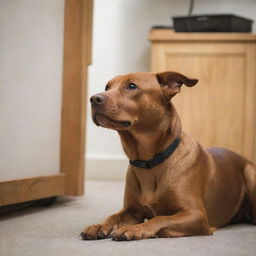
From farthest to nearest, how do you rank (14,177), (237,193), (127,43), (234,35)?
(127,43) < (234,35) < (14,177) < (237,193)

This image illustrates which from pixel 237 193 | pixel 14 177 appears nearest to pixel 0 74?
pixel 14 177

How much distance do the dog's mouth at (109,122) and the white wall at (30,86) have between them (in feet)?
2.02

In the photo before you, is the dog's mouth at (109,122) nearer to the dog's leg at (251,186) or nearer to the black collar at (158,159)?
the black collar at (158,159)

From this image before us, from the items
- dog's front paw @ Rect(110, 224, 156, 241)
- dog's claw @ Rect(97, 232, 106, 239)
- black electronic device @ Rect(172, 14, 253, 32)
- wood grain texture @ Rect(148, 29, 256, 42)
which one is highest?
black electronic device @ Rect(172, 14, 253, 32)

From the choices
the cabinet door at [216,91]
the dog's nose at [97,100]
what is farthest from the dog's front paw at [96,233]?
the cabinet door at [216,91]

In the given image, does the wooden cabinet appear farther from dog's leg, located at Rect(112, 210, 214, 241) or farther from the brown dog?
dog's leg, located at Rect(112, 210, 214, 241)

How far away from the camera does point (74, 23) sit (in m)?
2.93

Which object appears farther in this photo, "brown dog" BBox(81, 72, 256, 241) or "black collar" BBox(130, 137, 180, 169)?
"black collar" BBox(130, 137, 180, 169)

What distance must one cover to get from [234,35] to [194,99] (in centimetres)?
54

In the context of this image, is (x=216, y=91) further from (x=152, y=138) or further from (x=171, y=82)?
(x=152, y=138)

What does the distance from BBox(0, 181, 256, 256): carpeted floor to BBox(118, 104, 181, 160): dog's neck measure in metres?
0.37

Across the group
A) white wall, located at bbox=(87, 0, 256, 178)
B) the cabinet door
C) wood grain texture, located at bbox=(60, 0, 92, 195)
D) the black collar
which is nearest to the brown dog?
the black collar

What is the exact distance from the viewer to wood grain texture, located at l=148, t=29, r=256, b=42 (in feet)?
12.2

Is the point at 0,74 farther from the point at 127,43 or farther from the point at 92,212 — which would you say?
the point at 127,43
